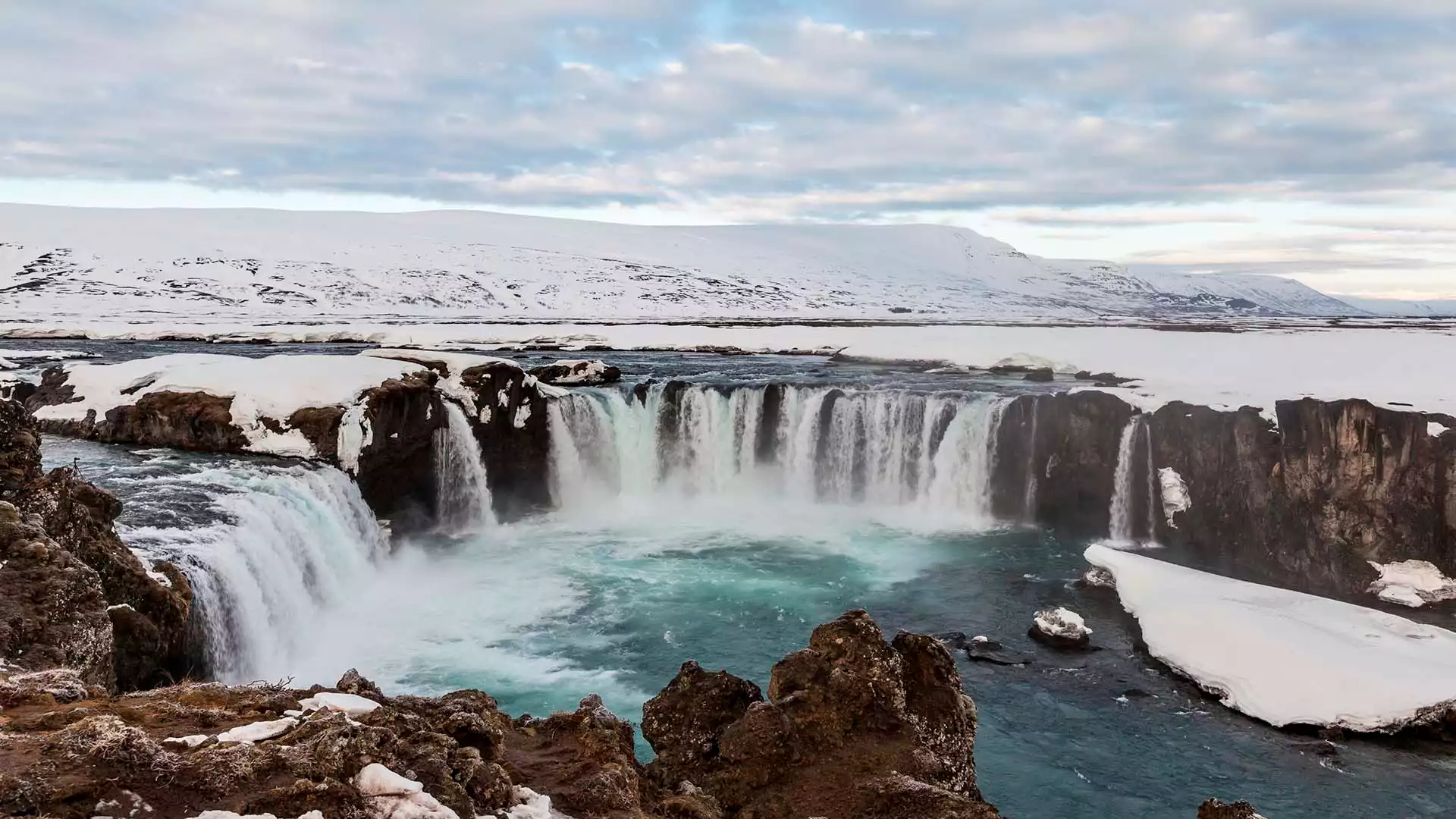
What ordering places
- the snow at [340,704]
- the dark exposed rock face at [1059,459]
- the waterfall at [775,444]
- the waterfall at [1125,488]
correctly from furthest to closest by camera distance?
the waterfall at [775,444]
the dark exposed rock face at [1059,459]
the waterfall at [1125,488]
the snow at [340,704]

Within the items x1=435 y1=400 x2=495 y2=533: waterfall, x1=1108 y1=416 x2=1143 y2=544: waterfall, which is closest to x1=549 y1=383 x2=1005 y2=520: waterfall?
x1=435 y1=400 x2=495 y2=533: waterfall

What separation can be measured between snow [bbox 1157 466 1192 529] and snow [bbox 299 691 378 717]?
24.1 m

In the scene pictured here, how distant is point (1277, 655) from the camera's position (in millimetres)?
15961

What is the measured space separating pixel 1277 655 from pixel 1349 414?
1015 cm

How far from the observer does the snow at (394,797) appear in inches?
210

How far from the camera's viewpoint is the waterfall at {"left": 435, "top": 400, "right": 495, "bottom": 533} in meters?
Answer: 27.6

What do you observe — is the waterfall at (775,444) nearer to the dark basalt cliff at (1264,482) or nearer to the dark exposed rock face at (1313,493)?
the dark basalt cliff at (1264,482)

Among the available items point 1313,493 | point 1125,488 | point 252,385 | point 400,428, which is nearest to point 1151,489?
point 1125,488

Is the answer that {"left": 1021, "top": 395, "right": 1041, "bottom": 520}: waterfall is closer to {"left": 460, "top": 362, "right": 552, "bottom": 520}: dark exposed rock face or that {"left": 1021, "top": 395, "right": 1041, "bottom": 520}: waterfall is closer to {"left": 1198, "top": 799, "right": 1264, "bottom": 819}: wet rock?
{"left": 460, "top": 362, "right": 552, "bottom": 520}: dark exposed rock face

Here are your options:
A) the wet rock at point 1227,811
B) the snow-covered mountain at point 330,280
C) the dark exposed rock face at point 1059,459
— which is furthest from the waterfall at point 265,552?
the snow-covered mountain at point 330,280

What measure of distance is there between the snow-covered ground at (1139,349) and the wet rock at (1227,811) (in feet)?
62.3

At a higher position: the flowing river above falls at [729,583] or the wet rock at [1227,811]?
the wet rock at [1227,811]

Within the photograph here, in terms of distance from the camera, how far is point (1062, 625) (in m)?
18.3

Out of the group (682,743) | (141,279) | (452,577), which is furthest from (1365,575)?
(141,279)
